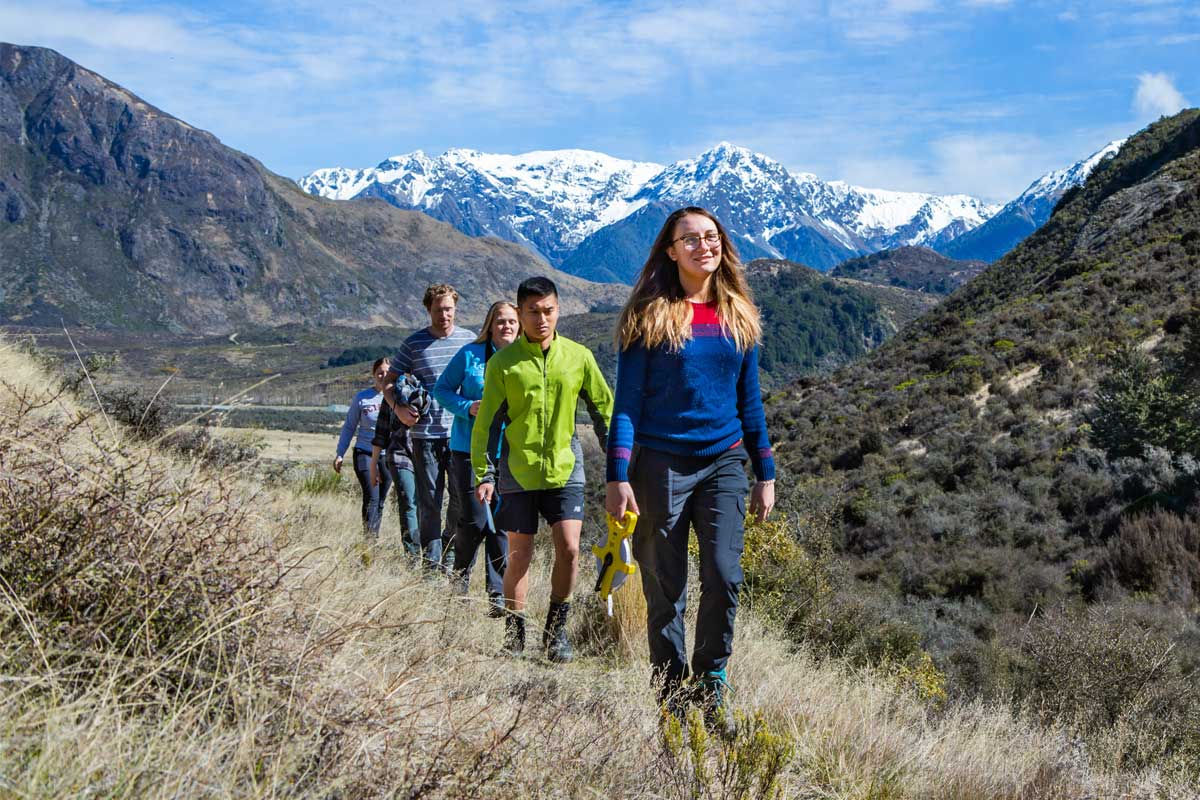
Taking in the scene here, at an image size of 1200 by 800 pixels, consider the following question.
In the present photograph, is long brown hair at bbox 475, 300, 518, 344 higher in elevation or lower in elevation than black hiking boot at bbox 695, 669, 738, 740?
higher

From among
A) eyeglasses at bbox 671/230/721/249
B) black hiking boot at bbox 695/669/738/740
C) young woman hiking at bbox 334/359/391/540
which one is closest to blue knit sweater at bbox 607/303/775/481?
eyeglasses at bbox 671/230/721/249

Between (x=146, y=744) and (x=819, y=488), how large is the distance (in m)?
16.7

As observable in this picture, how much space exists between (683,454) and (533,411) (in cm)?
104

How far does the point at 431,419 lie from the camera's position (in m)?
5.32

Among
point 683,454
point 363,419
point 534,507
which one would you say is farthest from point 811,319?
point 683,454

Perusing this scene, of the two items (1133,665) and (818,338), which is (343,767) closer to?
(1133,665)

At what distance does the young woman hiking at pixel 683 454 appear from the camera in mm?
3000

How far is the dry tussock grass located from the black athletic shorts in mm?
804

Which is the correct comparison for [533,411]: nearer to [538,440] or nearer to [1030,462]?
[538,440]

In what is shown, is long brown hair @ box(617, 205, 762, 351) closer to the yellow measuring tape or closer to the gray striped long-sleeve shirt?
the yellow measuring tape

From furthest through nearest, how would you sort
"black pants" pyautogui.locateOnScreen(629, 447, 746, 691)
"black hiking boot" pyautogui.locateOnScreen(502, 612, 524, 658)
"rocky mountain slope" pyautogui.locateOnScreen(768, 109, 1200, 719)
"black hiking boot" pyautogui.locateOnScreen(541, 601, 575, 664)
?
"rocky mountain slope" pyautogui.locateOnScreen(768, 109, 1200, 719)
"black hiking boot" pyautogui.locateOnScreen(541, 601, 575, 664)
"black hiking boot" pyautogui.locateOnScreen(502, 612, 524, 658)
"black pants" pyautogui.locateOnScreen(629, 447, 746, 691)

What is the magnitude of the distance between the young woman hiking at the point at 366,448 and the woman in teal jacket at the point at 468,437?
1.94 metres

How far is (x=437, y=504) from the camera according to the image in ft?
17.6

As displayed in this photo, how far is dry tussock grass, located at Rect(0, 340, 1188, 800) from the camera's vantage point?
5.61ft
